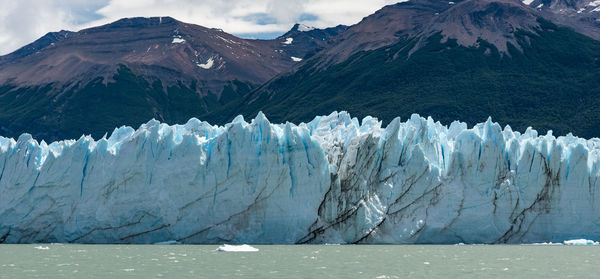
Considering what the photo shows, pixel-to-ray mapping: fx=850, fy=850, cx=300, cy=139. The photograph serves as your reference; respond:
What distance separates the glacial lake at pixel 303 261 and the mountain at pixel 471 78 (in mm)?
94357

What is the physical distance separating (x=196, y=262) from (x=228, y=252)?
18.9ft

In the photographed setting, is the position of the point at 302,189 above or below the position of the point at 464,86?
below

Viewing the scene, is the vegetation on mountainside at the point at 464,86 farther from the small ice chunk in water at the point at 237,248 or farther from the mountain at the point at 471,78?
the small ice chunk in water at the point at 237,248

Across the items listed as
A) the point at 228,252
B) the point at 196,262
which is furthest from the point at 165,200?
the point at 196,262

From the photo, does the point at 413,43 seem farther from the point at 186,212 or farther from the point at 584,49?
the point at 186,212

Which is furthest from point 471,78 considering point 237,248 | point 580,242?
point 237,248

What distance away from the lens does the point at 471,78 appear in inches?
6255

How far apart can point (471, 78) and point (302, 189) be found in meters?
121

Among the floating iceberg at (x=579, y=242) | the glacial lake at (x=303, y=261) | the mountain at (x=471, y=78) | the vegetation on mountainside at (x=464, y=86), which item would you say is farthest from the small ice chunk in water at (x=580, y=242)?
the mountain at (x=471, y=78)

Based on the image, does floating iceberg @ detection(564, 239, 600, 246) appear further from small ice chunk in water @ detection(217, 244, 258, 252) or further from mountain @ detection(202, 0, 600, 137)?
mountain @ detection(202, 0, 600, 137)

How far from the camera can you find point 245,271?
29.5 meters

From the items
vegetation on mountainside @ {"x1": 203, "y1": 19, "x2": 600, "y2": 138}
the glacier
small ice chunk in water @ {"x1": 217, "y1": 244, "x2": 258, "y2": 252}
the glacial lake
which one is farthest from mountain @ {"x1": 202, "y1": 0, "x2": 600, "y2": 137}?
small ice chunk in water @ {"x1": 217, "y1": 244, "x2": 258, "y2": 252}

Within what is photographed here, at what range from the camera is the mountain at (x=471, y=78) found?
141m

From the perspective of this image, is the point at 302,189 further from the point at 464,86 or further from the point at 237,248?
the point at 464,86
